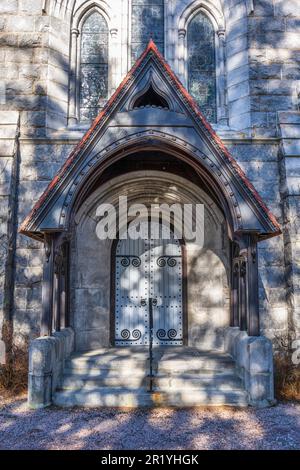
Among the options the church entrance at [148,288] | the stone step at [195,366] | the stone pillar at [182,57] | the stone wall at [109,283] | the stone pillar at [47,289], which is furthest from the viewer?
the stone pillar at [182,57]

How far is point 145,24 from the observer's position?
29.7 ft

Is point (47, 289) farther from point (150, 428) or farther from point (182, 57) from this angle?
point (182, 57)

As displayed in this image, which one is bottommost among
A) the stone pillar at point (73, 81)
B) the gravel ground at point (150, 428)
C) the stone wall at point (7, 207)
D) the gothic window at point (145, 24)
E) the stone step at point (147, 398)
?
the gravel ground at point (150, 428)

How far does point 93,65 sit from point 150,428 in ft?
24.8

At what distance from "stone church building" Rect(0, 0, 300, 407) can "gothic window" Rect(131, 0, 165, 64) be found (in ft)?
0.11

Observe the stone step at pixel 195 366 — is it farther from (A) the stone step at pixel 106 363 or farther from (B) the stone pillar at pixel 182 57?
(B) the stone pillar at pixel 182 57

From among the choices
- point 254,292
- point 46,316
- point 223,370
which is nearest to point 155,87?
point 254,292

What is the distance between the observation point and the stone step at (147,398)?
5.53 m

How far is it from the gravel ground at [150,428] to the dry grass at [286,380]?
0.30 m

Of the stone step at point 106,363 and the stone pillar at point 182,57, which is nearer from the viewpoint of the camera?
the stone step at point 106,363

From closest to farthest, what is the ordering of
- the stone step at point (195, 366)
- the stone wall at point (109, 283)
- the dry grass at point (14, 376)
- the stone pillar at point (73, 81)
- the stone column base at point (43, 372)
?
the stone column base at point (43, 372) < the dry grass at point (14, 376) < the stone step at point (195, 366) < the stone wall at point (109, 283) < the stone pillar at point (73, 81)

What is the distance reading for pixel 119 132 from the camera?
6098 mm

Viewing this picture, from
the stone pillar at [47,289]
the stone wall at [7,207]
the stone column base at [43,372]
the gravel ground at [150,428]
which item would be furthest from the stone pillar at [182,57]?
the gravel ground at [150,428]

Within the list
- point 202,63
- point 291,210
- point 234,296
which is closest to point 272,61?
point 202,63
